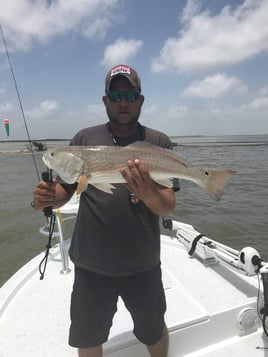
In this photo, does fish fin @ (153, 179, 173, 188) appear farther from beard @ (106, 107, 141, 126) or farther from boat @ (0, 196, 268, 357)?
boat @ (0, 196, 268, 357)

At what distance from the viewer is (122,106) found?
2.50 m

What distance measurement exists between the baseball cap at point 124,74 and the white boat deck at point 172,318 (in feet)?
7.70

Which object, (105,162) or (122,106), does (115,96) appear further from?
(105,162)

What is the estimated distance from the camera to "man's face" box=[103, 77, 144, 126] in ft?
8.20

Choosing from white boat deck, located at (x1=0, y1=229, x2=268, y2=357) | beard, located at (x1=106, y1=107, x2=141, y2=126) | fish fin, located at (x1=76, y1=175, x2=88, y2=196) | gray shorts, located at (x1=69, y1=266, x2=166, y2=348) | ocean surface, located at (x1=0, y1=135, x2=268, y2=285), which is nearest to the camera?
fish fin, located at (x1=76, y1=175, x2=88, y2=196)

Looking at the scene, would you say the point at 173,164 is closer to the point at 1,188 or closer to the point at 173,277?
the point at 173,277

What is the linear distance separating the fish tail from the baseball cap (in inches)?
38.7

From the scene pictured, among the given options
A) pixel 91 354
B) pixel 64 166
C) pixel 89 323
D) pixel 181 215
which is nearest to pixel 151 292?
pixel 89 323

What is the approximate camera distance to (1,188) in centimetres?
1827

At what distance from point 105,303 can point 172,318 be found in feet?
3.37

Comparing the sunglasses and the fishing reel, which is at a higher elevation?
the sunglasses

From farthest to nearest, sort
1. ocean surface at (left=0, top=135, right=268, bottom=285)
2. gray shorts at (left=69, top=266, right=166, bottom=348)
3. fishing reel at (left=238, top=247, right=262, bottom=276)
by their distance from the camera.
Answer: ocean surface at (left=0, top=135, right=268, bottom=285) → fishing reel at (left=238, top=247, right=262, bottom=276) → gray shorts at (left=69, top=266, right=166, bottom=348)

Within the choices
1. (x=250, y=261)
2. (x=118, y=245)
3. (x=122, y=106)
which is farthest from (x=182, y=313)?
(x=122, y=106)

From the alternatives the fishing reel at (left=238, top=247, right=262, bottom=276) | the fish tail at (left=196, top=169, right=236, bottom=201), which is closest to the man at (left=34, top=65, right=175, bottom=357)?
the fish tail at (left=196, top=169, right=236, bottom=201)
